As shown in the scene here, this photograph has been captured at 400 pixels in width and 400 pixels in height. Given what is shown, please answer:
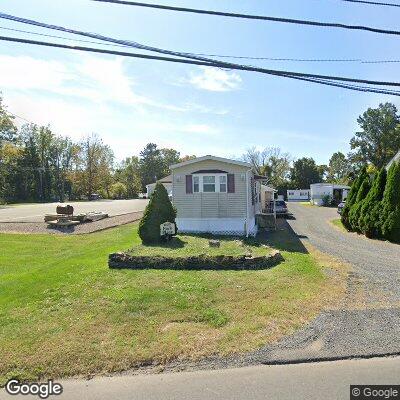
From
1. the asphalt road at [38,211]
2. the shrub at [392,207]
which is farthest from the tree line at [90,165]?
the shrub at [392,207]

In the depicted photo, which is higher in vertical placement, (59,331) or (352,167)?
(352,167)

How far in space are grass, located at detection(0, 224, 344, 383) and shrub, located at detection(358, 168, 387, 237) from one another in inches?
319

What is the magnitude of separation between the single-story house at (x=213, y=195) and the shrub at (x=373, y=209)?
19.8ft

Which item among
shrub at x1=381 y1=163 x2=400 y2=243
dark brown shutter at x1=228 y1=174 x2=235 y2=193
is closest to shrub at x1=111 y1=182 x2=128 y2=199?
dark brown shutter at x1=228 y1=174 x2=235 y2=193

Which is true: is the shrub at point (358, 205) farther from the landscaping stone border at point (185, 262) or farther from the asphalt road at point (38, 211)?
the asphalt road at point (38, 211)

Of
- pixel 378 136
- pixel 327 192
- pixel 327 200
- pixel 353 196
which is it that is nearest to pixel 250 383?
pixel 353 196

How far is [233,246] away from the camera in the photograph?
472 inches

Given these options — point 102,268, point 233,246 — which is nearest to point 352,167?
point 233,246

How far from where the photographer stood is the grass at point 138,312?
483 centimetres

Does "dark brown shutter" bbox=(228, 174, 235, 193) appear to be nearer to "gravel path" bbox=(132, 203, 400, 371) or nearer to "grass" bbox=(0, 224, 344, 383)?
"grass" bbox=(0, 224, 344, 383)

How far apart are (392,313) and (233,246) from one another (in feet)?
20.4

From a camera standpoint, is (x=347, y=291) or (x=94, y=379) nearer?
(x=94, y=379)

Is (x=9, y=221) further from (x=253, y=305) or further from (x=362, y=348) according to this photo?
(x=362, y=348)

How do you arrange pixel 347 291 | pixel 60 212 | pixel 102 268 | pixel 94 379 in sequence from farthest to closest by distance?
pixel 60 212
pixel 102 268
pixel 347 291
pixel 94 379
